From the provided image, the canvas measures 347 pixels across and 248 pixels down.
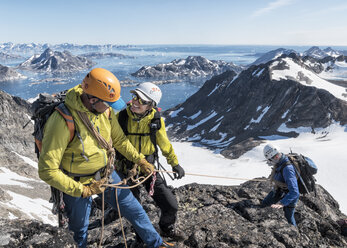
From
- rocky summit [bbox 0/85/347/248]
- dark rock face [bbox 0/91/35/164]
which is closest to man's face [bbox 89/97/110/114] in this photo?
rocky summit [bbox 0/85/347/248]

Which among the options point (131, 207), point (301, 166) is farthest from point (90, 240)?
point (301, 166)

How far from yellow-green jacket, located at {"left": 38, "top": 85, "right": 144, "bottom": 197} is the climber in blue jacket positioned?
20.0 ft

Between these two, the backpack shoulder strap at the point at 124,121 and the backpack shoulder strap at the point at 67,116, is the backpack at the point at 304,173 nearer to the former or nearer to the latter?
the backpack shoulder strap at the point at 124,121

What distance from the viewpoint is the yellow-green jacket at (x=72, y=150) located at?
387 cm

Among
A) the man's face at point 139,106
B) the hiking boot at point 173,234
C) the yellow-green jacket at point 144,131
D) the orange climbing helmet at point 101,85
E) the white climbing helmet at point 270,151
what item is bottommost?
the hiking boot at point 173,234

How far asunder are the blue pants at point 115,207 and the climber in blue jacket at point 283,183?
495cm

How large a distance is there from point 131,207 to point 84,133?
1.86 metres

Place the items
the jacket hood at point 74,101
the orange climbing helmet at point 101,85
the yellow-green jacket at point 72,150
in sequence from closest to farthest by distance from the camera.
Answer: the yellow-green jacket at point 72,150, the jacket hood at point 74,101, the orange climbing helmet at point 101,85

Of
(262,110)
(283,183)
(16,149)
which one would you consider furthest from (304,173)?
(262,110)

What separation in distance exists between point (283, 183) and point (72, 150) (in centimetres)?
731

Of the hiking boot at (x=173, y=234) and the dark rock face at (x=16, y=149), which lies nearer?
the hiking boot at (x=173, y=234)

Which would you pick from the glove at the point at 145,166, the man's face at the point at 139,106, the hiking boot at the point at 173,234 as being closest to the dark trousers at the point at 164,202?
the hiking boot at the point at 173,234

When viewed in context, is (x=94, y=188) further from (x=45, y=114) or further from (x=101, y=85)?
(x=101, y=85)

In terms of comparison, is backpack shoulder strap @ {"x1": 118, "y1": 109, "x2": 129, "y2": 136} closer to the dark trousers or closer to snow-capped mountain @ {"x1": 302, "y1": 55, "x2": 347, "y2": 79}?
the dark trousers
